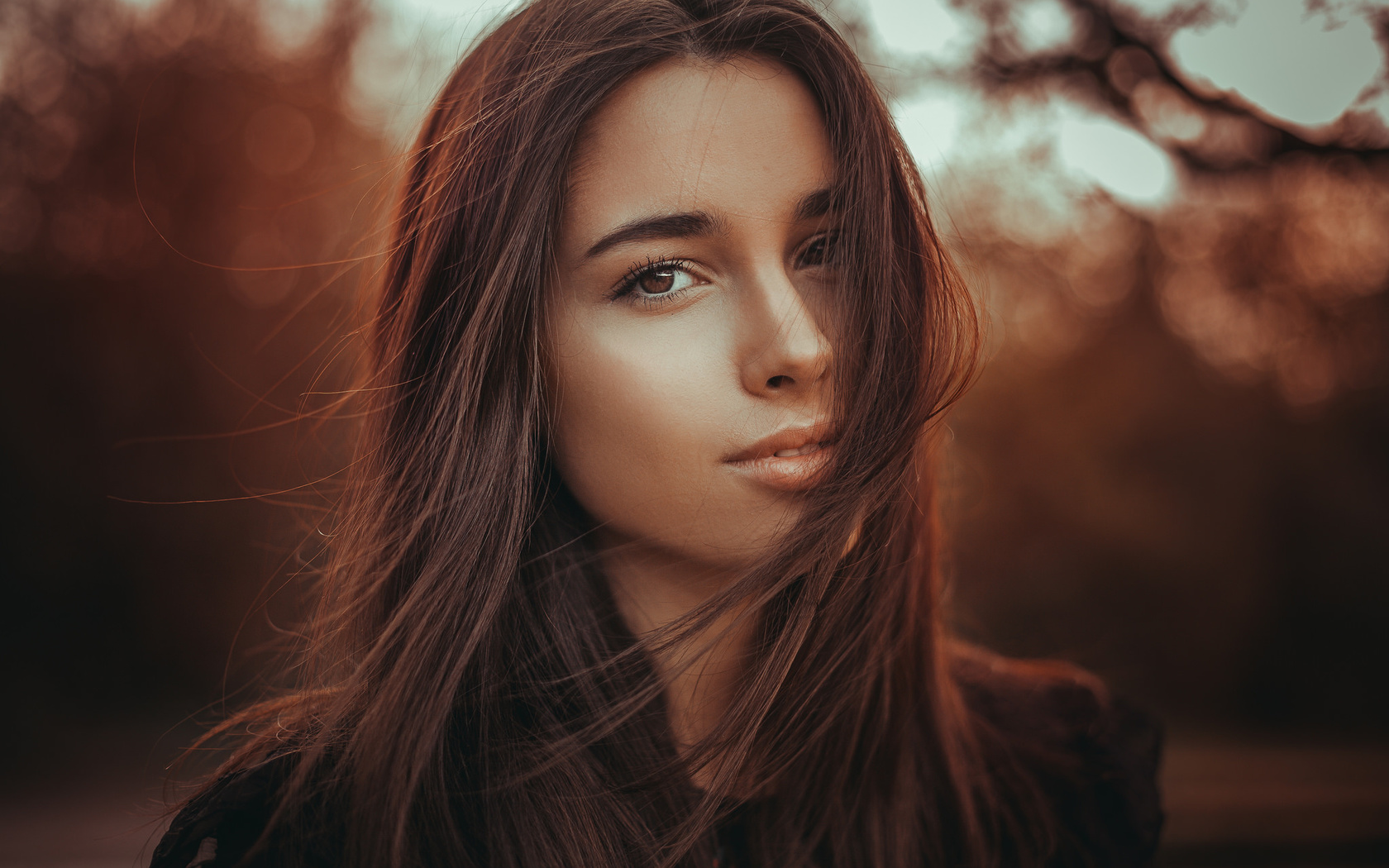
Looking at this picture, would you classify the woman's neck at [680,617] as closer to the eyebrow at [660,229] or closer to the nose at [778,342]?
the nose at [778,342]

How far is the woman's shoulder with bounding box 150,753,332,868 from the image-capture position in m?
0.94

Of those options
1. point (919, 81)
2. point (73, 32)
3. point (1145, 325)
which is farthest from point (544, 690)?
point (73, 32)

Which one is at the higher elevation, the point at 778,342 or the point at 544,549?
the point at 778,342

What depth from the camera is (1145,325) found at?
→ 3.70 meters

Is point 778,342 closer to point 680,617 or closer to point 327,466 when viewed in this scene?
point 680,617

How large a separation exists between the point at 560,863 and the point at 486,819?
110mm

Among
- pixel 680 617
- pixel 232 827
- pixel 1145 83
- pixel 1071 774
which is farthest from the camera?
pixel 1145 83

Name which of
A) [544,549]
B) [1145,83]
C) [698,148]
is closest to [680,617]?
[544,549]

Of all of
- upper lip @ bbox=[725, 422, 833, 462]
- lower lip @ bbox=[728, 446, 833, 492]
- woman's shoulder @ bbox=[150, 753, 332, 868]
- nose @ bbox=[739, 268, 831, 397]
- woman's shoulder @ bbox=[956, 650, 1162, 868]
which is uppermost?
nose @ bbox=[739, 268, 831, 397]

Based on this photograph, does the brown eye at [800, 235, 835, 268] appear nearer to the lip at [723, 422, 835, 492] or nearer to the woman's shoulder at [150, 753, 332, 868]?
the lip at [723, 422, 835, 492]

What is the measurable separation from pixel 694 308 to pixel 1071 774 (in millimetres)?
1115

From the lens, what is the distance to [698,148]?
103 centimetres

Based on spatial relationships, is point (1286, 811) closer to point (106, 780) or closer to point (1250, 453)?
point (1250, 453)

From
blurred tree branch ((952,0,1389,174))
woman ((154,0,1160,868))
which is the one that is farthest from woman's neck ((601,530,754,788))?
blurred tree branch ((952,0,1389,174))
